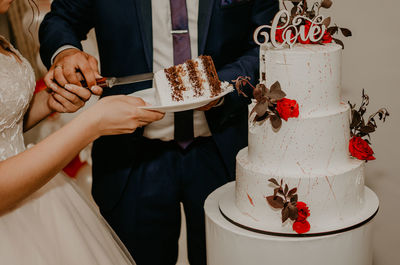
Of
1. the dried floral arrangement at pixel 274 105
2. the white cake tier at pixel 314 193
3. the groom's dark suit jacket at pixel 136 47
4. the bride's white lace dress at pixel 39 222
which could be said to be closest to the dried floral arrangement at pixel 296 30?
the dried floral arrangement at pixel 274 105

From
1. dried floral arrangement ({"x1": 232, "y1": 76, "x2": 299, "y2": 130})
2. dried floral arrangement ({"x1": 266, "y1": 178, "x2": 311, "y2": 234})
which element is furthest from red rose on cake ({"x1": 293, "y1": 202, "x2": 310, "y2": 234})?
dried floral arrangement ({"x1": 232, "y1": 76, "x2": 299, "y2": 130})

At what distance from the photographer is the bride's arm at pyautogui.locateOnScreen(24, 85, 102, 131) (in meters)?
1.69

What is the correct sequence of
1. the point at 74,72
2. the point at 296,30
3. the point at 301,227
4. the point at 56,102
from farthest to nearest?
1. the point at 56,102
2. the point at 74,72
3. the point at 296,30
4. the point at 301,227

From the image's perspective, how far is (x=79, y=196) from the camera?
5.97 ft

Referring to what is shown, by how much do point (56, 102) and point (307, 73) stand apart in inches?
38.4

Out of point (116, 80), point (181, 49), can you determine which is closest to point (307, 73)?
point (181, 49)

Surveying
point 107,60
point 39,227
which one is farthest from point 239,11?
point 39,227

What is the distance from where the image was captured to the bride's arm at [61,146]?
4.59 feet

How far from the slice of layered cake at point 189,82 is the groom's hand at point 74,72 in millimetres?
239

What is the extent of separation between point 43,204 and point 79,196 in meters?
0.18

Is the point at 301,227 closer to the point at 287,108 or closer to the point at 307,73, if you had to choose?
the point at 287,108

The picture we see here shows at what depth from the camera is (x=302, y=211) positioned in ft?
4.80

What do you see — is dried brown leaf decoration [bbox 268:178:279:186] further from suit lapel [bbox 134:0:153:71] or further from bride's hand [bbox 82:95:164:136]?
suit lapel [bbox 134:0:153:71]

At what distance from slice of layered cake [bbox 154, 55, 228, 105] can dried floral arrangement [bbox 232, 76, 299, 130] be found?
0.87 ft
